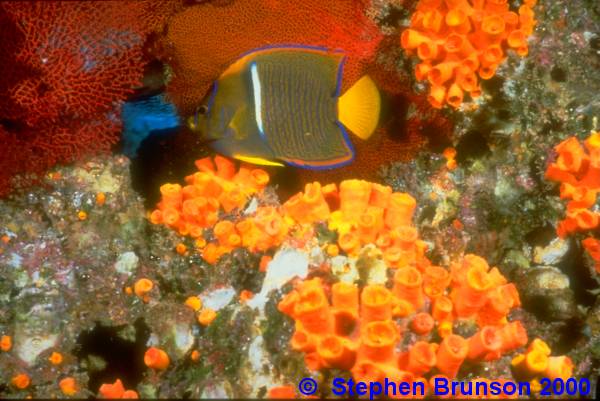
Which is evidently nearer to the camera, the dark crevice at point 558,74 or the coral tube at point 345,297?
the coral tube at point 345,297

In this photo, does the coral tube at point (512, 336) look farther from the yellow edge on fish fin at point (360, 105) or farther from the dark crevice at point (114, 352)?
the dark crevice at point (114, 352)

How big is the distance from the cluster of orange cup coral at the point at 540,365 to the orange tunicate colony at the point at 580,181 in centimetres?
100

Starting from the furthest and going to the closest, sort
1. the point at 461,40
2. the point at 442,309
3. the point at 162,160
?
the point at 162,160 → the point at 461,40 → the point at 442,309

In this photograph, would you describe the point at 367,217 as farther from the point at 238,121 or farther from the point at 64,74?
the point at 64,74

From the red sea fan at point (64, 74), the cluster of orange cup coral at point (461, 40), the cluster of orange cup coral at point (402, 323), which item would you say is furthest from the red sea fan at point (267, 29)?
the cluster of orange cup coral at point (402, 323)

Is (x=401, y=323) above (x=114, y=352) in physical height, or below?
above

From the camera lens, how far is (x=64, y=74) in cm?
311

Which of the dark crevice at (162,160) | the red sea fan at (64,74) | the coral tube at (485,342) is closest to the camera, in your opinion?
the coral tube at (485,342)

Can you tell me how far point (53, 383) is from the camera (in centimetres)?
289

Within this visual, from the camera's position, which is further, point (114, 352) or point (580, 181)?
point (580, 181)

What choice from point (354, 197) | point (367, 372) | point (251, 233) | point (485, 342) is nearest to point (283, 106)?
point (354, 197)

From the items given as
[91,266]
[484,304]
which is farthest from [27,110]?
[484,304]

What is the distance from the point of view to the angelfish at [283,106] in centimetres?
287

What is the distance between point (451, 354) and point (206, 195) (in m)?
1.85
